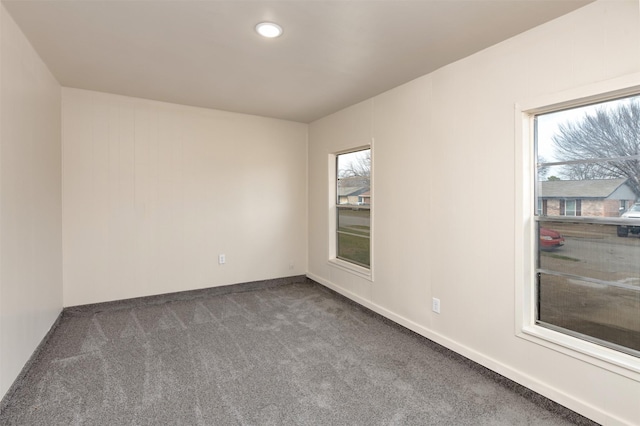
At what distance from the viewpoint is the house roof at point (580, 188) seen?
72.1 inches

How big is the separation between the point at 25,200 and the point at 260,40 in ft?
6.79

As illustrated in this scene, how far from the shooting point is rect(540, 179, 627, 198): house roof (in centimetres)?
183

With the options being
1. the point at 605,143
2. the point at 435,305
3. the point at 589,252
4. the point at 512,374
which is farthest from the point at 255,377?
the point at 605,143

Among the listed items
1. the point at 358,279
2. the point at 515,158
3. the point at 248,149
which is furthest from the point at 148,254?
the point at 515,158

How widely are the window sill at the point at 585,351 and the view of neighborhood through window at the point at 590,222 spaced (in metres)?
0.05

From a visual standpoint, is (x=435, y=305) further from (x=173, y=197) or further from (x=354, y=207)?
(x=173, y=197)

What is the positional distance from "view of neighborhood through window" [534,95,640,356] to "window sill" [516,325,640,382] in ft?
0.18

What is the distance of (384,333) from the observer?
3.05 metres

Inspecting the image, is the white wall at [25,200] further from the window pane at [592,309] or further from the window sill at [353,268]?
the window pane at [592,309]

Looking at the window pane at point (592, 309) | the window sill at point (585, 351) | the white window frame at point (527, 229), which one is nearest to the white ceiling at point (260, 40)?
the white window frame at point (527, 229)

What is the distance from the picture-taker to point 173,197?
3.91 m

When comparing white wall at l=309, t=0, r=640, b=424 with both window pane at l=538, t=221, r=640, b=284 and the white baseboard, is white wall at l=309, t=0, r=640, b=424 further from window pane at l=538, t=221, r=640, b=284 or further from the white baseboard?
window pane at l=538, t=221, r=640, b=284

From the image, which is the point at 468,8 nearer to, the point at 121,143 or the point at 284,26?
the point at 284,26

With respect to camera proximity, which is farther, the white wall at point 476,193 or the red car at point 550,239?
the red car at point 550,239
